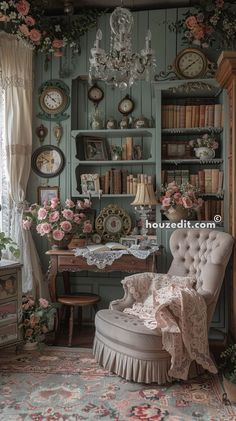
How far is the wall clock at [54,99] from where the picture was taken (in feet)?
13.0

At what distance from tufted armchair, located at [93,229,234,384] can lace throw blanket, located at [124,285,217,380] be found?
0.06 meters

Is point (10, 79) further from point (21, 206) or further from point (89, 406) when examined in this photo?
point (89, 406)

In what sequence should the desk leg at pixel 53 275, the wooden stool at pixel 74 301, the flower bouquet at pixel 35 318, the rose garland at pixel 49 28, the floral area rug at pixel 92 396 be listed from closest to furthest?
the floral area rug at pixel 92 396, the flower bouquet at pixel 35 318, the wooden stool at pixel 74 301, the desk leg at pixel 53 275, the rose garland at pixel 49 28

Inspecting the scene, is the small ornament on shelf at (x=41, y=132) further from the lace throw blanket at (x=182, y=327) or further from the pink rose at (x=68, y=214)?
the lace throw blanket at (x=182, y=327)

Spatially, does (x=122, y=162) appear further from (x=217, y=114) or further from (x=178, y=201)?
(x=217, y=114)

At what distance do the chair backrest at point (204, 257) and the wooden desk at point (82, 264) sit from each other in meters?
0.22

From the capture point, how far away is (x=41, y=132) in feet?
13.1

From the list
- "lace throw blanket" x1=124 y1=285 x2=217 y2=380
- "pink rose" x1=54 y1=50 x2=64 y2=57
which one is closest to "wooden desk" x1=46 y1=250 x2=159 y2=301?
"lace throw blanket" x1=124 y1=285 x2=217 y2=380

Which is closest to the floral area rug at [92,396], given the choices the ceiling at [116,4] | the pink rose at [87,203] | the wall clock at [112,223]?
the wall clock at [112,223]

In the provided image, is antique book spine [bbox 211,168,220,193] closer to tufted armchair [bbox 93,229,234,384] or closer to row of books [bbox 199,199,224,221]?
row of books [bbox 199,199,224,221]

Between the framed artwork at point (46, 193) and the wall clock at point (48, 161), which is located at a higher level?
the wall clock at point (48, 161)

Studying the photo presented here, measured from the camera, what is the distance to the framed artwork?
401 centimetres

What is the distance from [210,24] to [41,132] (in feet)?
6.33

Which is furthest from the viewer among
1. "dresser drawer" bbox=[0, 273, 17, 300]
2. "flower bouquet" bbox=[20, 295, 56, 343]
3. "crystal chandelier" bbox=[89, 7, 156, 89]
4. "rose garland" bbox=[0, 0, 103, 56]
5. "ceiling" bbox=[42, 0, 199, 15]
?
"ceiling" bbox=[42, 0, 199, 15]
